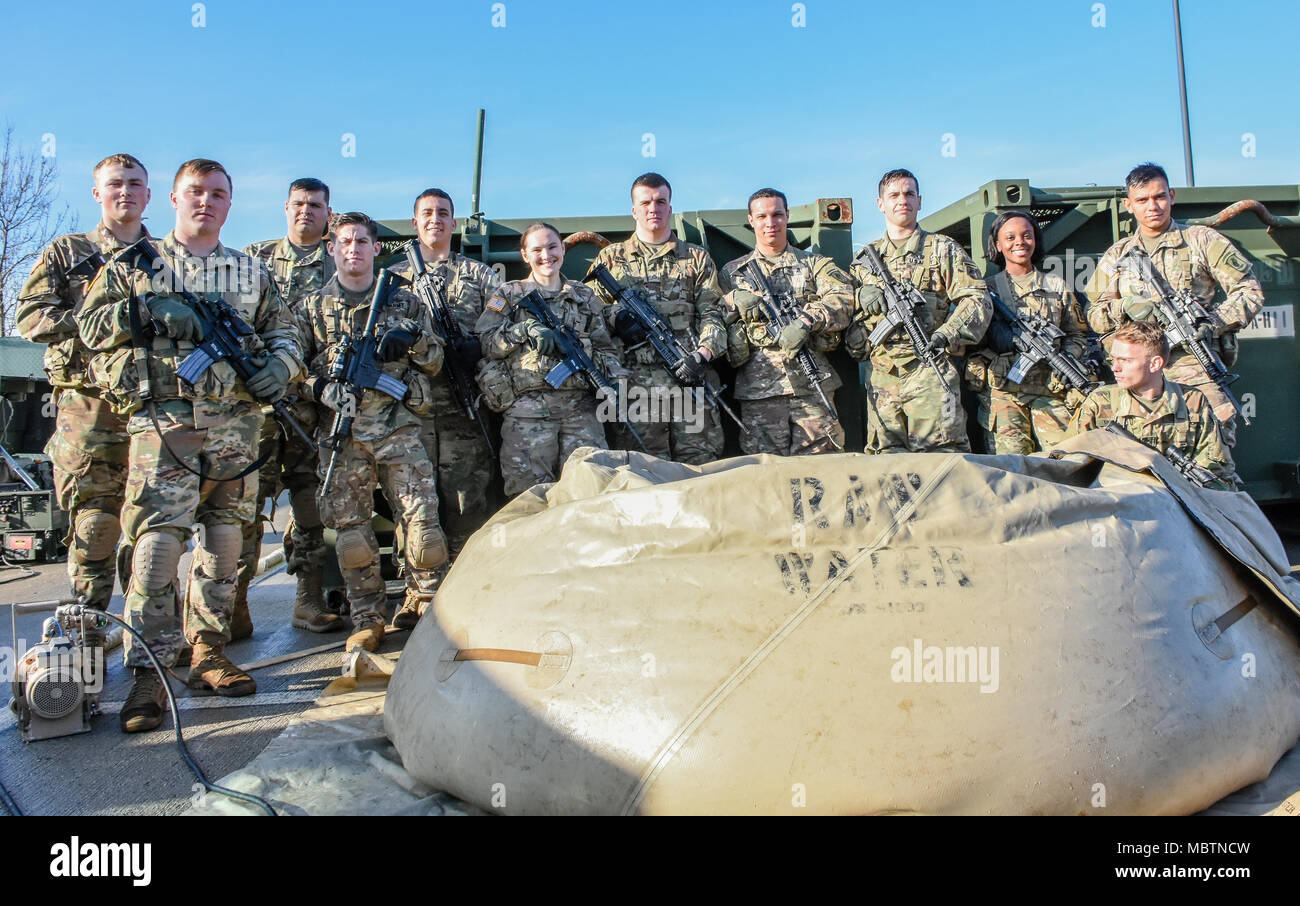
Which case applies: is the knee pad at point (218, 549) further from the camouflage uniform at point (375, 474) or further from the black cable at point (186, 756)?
the camouflage uniform at point (375, 474)

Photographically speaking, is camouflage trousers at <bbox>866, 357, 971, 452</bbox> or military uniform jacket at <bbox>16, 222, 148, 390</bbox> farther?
camouflage trousers at <bbox>866, 357, 971, 452</bbox>

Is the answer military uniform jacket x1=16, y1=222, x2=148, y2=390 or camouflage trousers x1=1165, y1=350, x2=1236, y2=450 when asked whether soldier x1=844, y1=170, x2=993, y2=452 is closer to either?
camouflage trousers x1=1165, y1=350, x2=1236, y2=450

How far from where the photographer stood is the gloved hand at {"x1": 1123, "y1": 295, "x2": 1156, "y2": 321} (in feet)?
16.3

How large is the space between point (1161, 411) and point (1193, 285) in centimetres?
147

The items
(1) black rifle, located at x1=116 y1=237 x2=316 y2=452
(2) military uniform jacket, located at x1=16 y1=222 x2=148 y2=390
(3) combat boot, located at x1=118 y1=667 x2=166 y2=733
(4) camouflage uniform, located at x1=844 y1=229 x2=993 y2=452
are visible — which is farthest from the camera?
(4) camouflage uniform, located at x1=844 y1=229 x2=993 y2=452

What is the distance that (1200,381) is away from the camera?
4973mm

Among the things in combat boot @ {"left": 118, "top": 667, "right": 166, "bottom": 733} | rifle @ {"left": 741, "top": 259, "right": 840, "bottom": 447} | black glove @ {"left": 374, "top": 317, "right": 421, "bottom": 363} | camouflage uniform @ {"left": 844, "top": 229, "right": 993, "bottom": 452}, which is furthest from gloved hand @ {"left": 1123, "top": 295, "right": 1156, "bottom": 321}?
combat boot @ {"left": 118, "top": 667, "right": 166, "bottom": 733}

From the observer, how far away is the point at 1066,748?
6.42 ft

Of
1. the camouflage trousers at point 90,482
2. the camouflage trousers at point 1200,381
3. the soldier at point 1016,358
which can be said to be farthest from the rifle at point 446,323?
the camouflage trousers at point 1200,381

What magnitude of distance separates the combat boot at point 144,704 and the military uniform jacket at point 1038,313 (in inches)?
176

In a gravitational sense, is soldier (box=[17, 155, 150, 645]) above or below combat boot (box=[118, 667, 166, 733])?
above

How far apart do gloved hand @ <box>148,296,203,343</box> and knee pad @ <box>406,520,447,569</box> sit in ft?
4.40

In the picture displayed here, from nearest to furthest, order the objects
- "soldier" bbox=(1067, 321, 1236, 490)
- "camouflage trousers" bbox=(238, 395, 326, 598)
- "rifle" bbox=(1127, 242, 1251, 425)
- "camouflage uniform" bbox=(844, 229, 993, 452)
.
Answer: "soldier" bbox=(1067, 321, 1236, 490) → "camouflage trousers" bbox=(238, 395, 326, 598) → "rifle" bbox=(1127, 242, 1251, 425) → "camouflage uniform" bbox=(844, 229, 993, 452)
